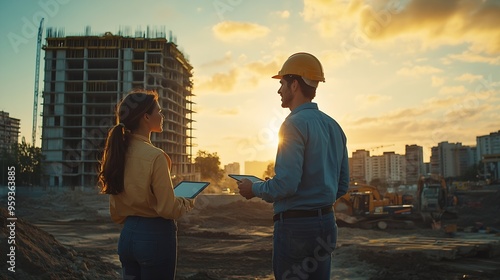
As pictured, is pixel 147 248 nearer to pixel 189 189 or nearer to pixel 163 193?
pixel 163 193

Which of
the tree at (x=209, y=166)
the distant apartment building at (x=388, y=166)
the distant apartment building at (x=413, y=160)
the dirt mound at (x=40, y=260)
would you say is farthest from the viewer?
the distant apartment building at (x=388, y=166)

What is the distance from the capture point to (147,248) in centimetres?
247

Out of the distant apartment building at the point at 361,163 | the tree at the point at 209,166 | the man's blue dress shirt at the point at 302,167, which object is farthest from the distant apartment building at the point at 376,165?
the man's blue dress shirt at the point at 302,167

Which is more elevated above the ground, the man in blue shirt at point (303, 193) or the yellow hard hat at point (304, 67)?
the yellow hard hat at point (304, 67)

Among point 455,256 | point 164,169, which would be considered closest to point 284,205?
point 164,169

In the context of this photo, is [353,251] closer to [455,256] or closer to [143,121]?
[455,256]

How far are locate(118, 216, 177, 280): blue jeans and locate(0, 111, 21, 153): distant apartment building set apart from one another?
→ 223 feet

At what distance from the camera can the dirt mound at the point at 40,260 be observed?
516 cm

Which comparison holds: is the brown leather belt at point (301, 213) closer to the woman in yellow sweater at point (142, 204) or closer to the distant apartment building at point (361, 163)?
the woman in yellow sweater at point (142, 204)

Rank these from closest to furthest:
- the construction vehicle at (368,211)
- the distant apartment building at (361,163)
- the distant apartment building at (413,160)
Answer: the construction vehicle at (368,211) → the distant apartment building at (413,160) → the distant apartment building at (361,163)

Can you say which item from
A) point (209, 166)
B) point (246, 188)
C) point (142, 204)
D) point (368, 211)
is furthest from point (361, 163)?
point (142, 204)

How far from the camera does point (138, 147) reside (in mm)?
2619

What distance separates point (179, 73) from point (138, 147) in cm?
7334

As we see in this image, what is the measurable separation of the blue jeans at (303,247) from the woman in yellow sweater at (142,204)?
62 cm
